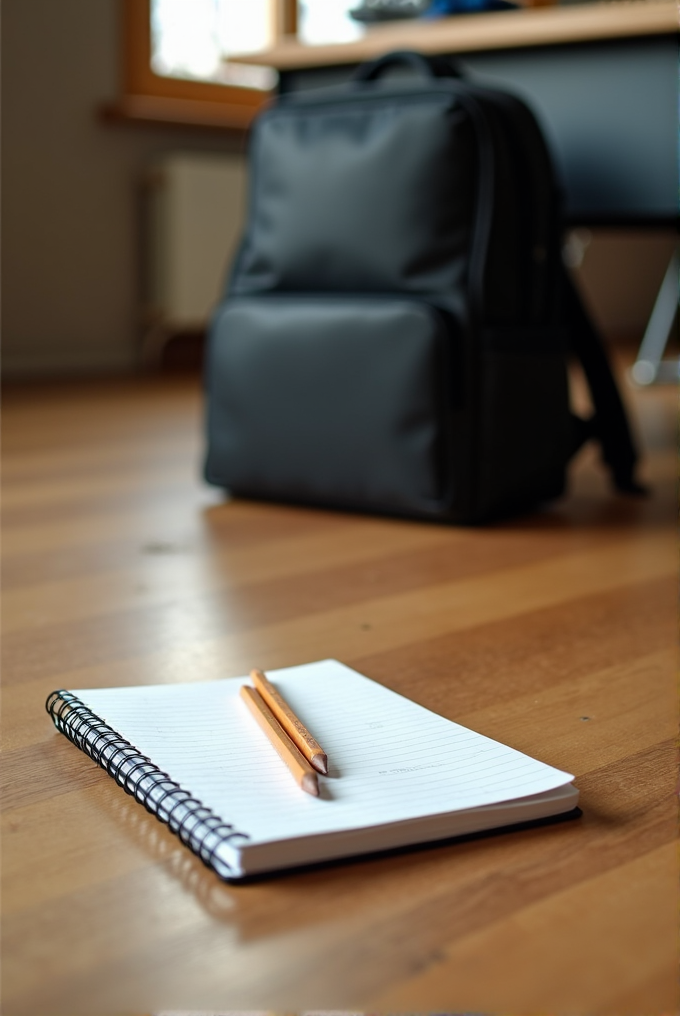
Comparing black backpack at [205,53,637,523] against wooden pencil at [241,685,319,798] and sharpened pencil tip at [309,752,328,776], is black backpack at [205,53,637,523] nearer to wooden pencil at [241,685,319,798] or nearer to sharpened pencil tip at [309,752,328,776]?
wooden pencil at [241,685,319,798]

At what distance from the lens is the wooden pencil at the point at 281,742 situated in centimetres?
67

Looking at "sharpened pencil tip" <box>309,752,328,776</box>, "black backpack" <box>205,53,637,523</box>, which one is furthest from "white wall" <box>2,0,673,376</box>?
"sharpened pencil tip" <box>309,752,328,776</box>

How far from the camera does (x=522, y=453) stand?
1.57m

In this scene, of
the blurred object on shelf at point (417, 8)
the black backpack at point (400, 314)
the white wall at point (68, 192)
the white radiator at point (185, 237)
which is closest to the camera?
the black backpack at point (400, 314)

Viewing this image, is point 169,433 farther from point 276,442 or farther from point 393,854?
point 393,854

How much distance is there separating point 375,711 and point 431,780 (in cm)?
13

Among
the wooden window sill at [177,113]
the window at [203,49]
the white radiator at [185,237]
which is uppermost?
the window at [203,49]

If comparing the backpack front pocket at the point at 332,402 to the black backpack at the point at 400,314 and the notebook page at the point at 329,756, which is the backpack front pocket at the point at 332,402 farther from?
the notebook page at the point at 329,756

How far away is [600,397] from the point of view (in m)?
1.78

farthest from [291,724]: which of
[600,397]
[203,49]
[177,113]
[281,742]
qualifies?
[203,49]

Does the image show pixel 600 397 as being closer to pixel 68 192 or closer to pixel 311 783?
pixel 311 783

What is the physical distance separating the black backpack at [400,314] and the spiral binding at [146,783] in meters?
0.76

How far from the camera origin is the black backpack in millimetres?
1503

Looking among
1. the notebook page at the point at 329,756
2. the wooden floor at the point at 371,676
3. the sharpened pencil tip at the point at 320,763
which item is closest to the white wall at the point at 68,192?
the wooden floor at the point at 371,676
